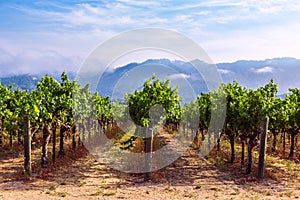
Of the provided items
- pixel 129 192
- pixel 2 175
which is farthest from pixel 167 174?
pixel 2 175

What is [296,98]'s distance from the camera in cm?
2581

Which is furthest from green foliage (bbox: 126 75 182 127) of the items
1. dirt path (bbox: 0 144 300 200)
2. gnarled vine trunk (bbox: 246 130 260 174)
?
gnarled vine trunk (bbox: 246 130 260 174)

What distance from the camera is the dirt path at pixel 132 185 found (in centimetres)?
1520

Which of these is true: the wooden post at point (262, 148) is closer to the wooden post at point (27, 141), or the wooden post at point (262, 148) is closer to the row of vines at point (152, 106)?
the row of vines at point (152, 106)

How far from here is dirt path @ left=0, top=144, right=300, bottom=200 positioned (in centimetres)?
1520

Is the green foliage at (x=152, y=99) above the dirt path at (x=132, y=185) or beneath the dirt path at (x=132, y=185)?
above

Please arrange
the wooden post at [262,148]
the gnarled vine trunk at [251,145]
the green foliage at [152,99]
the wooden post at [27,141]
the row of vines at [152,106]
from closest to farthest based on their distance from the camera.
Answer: the wooden post at [27,141]
the wooden post at [262,148]
the row of vines at [152,106]
the gnarled vine trunk at [251,145]
the green foliage at [152,99]

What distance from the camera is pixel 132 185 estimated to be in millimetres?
17156

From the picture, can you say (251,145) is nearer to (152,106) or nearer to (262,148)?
(262,148)

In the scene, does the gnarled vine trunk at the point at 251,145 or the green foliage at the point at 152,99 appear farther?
the green foliage at the point at 152,99

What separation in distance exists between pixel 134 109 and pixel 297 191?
12.0m

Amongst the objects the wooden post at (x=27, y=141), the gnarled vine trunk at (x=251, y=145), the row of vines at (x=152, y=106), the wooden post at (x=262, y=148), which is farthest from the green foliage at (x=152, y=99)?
the wooden post at (x=27, y=141)

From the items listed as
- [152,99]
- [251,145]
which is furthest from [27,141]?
[251,145]

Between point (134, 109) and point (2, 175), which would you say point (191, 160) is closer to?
point (134, 109)
